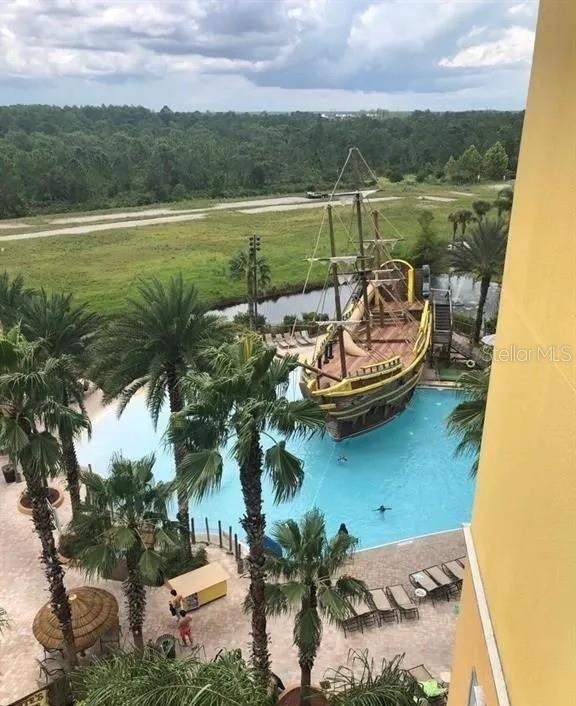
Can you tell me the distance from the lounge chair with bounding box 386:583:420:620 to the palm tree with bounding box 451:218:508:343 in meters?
16.8

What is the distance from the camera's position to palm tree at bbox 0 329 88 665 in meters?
9.01

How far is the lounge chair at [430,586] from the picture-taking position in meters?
12.8

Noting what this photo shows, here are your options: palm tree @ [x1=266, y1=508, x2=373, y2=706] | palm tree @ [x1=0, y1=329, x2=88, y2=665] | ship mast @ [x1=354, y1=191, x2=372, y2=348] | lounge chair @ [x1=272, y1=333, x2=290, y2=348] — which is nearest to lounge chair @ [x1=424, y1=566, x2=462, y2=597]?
palm tree @ [x1=266, y1=508, x2=373, y2=706]

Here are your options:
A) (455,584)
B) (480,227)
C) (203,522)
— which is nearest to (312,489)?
(203,522)

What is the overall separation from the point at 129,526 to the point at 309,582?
3.30m

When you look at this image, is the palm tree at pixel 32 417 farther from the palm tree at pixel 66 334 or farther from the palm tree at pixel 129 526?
the palm tree at pixel 66 334

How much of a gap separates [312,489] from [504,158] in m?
68.7

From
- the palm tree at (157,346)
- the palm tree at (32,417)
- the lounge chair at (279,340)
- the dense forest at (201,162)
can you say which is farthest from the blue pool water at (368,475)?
the dense forest at (201,162)

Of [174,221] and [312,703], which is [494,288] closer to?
[312,703]

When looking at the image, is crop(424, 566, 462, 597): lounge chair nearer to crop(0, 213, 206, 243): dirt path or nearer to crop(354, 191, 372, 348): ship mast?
crop(354, 191, 372, 348): ship mast

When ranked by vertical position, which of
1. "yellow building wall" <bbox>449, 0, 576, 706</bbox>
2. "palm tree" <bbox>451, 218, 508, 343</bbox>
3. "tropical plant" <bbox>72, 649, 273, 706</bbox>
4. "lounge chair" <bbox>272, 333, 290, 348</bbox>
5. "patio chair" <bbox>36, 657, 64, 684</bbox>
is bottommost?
"lounge chair" <bbox>272, 333, 290, 348</bbox>

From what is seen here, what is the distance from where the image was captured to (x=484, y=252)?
85.3 ft

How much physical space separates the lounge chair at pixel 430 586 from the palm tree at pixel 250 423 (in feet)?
16.4

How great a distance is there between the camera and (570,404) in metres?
3.34
